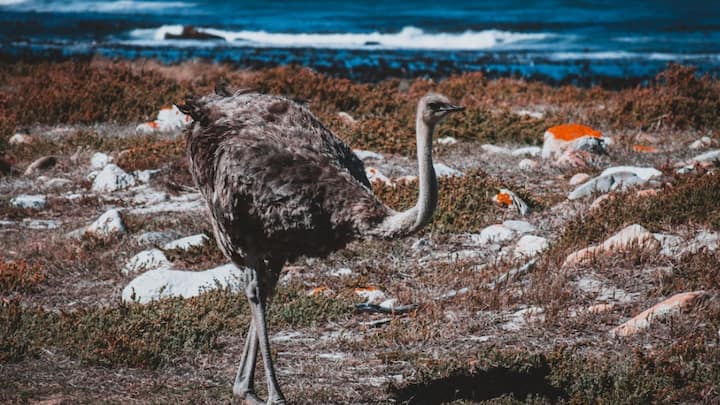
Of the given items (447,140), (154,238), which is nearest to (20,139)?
(154,238)

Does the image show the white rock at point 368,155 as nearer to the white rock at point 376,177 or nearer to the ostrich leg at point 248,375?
the white rock at point 376,177

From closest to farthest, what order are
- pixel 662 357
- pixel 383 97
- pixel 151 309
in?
pixel 662 357 → pixel 151 309 → pixel 383 97

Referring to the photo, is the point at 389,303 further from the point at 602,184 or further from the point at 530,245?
the point at 602,184

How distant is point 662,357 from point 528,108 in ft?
39.0

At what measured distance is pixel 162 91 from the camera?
16.9 metres

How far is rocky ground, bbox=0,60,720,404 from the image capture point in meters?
5.73

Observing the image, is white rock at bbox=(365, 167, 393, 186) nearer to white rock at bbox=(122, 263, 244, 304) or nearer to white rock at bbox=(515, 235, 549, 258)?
white rock at bbox=(515, 235, 549, 258)

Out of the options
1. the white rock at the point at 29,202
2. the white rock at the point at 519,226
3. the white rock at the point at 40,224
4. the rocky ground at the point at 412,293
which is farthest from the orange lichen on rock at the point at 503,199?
the white rock at the point at 29,202

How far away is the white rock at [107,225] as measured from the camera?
9.59 m

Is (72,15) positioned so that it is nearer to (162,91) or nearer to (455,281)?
(162,91)

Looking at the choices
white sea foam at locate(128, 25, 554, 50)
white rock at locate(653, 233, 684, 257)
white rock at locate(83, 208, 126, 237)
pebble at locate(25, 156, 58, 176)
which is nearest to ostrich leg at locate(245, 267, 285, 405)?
white rock at locate(653, 233, 684, 257)

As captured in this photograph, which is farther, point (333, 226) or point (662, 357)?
point (662, 357)

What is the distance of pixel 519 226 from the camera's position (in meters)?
9.25

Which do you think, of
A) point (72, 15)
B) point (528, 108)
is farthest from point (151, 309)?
point (72, 15)
